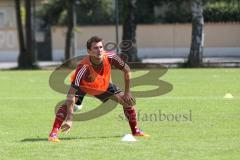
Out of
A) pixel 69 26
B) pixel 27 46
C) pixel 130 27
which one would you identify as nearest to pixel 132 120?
pixel 130 27

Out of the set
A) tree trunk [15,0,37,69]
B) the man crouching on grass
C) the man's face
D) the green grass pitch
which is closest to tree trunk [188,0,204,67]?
tree trunk [15,0,37,69]

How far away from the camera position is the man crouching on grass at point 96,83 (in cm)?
1098

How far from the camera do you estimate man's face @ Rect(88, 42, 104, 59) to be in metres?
10.9

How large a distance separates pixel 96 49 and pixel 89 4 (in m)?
46.0

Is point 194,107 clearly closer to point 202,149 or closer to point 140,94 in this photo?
point 140,94

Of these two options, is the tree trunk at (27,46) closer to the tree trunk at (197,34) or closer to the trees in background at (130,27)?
the trees in background at (130,27)

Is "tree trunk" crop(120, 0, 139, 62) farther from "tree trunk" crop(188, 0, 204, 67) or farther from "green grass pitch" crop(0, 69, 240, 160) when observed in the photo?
"green grass pitch" crop(0, 69, 240, 160)

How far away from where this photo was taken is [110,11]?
192ft

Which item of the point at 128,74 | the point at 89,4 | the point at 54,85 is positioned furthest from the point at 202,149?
the point at 89,4

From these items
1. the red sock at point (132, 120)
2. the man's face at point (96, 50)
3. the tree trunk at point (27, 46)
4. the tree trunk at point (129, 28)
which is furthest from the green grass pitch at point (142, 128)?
the tree trunk at point (27, 46)

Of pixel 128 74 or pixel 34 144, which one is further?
pixel 128 74

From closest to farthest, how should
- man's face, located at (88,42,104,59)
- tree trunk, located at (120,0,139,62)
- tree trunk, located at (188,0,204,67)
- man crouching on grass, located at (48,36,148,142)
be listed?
man's face, located at (88,42,104,59) → man crouching on grass, located at (48,36,148,142) → tree trunk, located at (188,0,204,67) → tree trunk, located at (120,0,139,62)

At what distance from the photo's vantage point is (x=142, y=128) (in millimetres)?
12805

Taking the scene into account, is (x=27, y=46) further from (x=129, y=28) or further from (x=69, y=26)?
(x=129, y=28)
